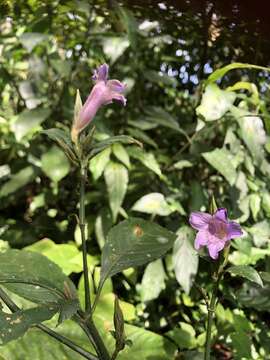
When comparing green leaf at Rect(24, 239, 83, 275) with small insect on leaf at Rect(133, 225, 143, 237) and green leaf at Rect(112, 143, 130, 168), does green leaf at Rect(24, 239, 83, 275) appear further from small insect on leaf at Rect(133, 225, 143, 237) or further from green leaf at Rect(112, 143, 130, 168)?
small insect on leaf at Rect(133, 225, 143, 237)

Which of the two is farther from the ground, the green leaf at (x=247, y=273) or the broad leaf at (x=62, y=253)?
the green leaf at (x=247, y=273)

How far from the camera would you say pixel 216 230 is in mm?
801

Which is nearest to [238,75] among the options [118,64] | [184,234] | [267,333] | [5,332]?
[118,64]

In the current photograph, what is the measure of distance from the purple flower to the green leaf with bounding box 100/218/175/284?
0.52 ft

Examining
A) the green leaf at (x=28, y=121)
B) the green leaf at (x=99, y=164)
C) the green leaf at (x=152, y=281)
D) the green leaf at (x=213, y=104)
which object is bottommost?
the green leaf at (x=152, y=281)

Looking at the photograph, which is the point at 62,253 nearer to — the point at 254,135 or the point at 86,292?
the point at 254,135

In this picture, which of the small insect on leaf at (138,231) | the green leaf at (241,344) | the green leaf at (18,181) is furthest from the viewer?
the green leaf at (18,181)

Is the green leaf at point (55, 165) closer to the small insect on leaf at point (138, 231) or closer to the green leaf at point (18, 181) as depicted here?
the green leaf at point (18, 181)

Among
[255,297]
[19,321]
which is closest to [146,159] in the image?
[255,297]

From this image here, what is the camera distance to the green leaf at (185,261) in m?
1.45

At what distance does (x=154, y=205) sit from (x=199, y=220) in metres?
0.67

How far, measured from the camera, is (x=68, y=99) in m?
1.82

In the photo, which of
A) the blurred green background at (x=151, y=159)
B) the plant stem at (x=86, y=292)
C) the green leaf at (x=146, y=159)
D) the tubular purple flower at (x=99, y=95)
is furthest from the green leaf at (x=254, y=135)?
the plant stem at (x=86, y=292)

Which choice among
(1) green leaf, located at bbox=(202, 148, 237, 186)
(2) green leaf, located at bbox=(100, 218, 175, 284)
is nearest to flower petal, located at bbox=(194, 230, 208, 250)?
(2) green leaf, located at bbox=(100, 218, 175, 284)
